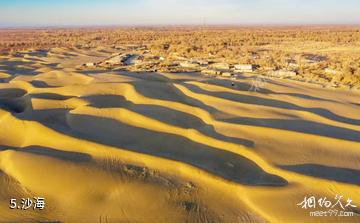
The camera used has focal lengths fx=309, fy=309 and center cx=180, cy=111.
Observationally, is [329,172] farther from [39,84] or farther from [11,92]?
[11,92]

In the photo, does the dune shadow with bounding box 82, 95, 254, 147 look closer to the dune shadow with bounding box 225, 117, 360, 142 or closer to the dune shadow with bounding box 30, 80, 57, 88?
the dune shadow with bounding box 225, 117, 360, 142

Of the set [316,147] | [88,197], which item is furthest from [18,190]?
[316,147]

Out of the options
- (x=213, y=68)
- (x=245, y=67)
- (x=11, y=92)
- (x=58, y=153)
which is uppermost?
(x=245, y=67)

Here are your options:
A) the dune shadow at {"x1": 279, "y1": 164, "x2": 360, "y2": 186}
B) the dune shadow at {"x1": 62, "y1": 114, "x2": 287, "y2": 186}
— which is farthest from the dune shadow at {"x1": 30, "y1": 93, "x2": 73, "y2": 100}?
the dune shadow at {"x1": 279, "y1": 164, "x2": 360, "y2": 186}

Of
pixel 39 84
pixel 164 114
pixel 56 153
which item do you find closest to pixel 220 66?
pixel 39 84

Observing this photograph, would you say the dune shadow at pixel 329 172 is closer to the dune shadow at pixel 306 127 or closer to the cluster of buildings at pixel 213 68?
the dune shadow at pixel 306 127

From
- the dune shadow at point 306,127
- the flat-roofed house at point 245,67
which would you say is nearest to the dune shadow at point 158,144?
the dune shadow at point 306,127

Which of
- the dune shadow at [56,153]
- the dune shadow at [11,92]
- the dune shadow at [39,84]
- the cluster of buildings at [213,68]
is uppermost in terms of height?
the cluster of buildings at [213,68]
